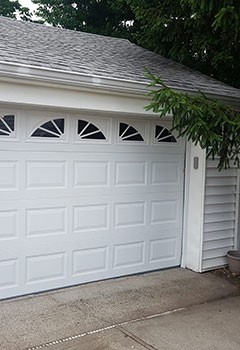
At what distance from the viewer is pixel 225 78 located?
28.0 feet

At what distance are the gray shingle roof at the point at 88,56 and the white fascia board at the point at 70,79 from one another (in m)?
0.10

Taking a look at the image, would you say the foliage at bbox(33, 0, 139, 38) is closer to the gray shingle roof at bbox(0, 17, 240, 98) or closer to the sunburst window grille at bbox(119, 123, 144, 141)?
the gray shingle roof at bbox(0, 17, 240, 98)

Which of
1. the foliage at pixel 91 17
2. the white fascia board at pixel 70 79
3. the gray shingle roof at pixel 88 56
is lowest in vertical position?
the white fascia board at pixel 70 79

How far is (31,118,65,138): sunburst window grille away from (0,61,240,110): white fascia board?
1.84ft

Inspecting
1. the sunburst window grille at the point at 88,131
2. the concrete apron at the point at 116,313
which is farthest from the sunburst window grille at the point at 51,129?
the concrete apron at the point at 116,313

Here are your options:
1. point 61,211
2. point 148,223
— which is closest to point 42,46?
point 61,211

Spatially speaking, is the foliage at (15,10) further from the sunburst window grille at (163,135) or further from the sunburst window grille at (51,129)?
the sunburst window grille at (51,129)

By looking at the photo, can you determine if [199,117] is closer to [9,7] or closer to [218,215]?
[218,215]

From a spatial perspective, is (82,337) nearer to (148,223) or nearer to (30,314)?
(30,314)

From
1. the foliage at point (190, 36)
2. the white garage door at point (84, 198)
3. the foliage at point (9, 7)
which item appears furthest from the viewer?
the foliage at point (9, 7)

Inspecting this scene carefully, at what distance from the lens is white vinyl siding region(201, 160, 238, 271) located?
6.03m

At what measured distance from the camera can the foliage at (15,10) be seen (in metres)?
16.0

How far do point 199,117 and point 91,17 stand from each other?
10158 mm

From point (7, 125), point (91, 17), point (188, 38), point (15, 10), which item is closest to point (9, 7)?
point (15, 10)
